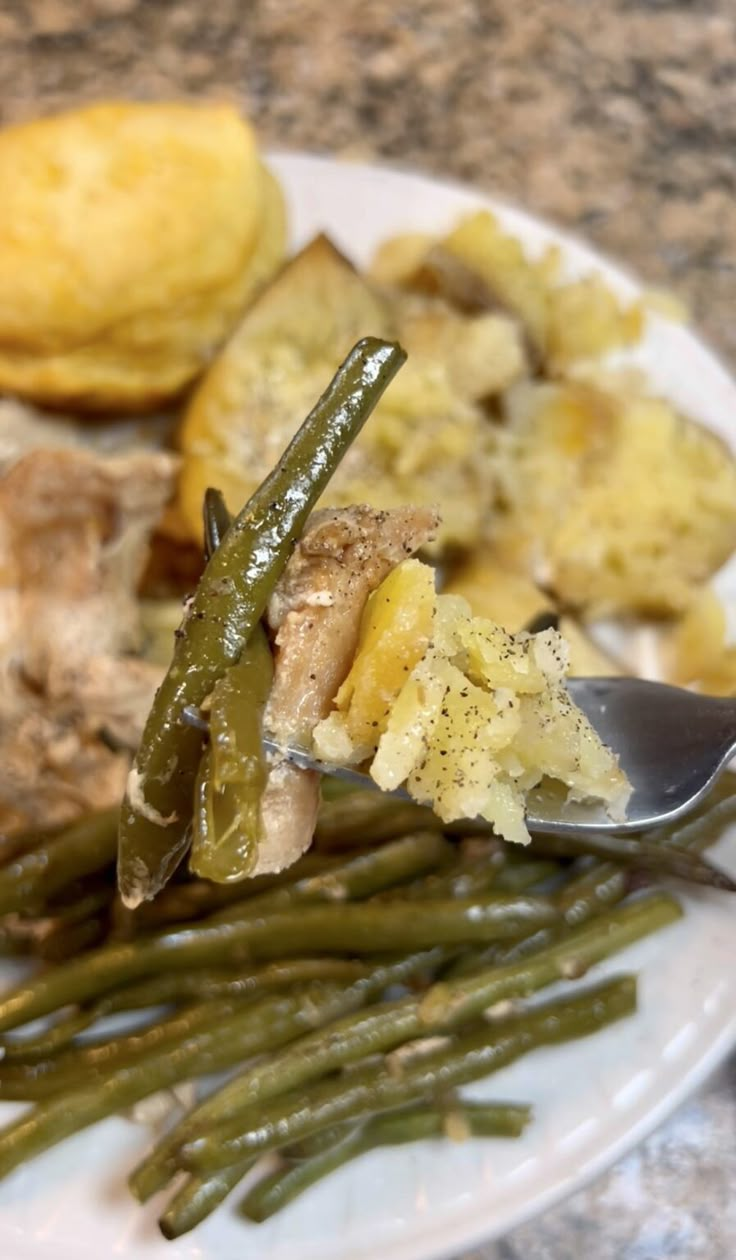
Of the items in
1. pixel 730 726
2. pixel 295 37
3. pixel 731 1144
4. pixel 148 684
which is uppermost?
pixel 295 37

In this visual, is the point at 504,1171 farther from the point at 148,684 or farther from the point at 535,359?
the point at 535,359

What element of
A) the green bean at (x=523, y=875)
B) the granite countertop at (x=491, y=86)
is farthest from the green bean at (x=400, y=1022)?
the granite countertop at (x=491, y=86)

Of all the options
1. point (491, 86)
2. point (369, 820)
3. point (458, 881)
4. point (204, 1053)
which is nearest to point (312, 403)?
point (369, 820)

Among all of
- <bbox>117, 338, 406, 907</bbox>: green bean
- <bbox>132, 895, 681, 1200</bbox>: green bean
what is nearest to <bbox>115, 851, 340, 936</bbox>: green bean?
<bbox>132, 895, 681, 1200</bbox>: green bean

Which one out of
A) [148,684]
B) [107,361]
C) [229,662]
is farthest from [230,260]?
[229,662]

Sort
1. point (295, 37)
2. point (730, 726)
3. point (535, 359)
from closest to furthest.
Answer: point (730, 726) < point (535, 359) < point (295, 37)

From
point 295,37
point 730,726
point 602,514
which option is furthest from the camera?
point 295,37

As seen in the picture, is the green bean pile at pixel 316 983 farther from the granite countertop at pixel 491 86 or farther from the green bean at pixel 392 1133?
the granite countertop at pixel 491 86

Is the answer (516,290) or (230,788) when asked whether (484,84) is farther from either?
(230,788)
